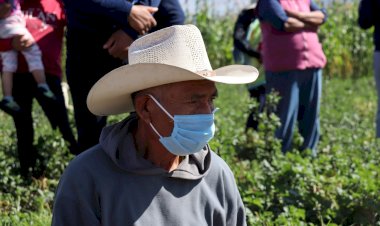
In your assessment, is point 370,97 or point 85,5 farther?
point 370,97

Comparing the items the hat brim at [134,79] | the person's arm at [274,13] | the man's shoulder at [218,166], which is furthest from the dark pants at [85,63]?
the person's arm at [274,13]

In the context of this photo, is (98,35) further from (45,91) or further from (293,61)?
(293,61)

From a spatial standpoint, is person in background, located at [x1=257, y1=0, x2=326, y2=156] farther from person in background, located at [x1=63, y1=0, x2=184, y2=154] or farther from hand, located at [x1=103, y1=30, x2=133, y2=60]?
hand, located at [x1=103, y1=30, x2=133, y2=60]

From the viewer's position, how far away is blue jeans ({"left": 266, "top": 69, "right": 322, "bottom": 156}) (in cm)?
698

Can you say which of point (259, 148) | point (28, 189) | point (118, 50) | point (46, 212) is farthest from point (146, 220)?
point (259, 148)

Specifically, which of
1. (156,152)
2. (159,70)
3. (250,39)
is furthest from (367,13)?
(159,70)

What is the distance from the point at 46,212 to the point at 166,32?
225cm

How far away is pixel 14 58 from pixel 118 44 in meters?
1.67

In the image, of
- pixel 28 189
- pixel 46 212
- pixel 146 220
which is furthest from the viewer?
pixel 28 189

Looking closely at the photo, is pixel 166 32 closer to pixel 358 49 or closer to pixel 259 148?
pixel 259 148

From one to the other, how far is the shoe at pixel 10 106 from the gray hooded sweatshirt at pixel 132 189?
2.86 metres

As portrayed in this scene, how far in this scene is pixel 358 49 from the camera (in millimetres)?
15406

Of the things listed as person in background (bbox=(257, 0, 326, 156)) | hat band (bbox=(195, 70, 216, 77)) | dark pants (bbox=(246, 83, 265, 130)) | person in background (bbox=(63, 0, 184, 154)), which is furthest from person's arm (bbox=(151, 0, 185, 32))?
dark pants (bbox=(246, 83, 265, 130))

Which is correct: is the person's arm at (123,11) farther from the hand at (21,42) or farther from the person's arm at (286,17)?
the person's arm at (286,17)
